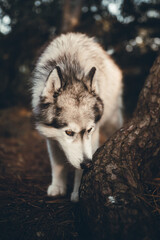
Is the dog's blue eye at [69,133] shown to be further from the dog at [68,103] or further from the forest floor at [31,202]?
the forest floor at [31,202]

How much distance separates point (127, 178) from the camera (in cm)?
200

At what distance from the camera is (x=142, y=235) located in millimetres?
1443

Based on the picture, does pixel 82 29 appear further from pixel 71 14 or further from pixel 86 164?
pixel 86 164

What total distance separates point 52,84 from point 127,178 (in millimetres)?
1459

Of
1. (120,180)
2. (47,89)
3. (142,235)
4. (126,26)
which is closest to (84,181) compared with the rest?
(120,180)

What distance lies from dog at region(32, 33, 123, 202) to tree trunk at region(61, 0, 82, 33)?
7.72 feet

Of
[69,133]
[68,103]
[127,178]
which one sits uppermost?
[68,103]

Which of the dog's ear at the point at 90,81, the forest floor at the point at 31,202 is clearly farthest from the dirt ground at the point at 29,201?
the dog's ear at the point at 90,81

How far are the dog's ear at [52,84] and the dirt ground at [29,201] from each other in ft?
2.56

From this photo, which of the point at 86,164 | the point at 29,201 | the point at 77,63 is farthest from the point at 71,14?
the point at 29,201

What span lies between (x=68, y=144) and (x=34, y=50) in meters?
4.41

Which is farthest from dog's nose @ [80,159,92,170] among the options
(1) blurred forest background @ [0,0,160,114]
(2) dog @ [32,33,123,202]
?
(1) blurred forest background @ [0,0,160,114]

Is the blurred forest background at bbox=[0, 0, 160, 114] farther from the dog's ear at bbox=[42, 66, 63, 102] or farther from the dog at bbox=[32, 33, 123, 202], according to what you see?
the dog's ear at bbox=[42, 66, 63, 102]

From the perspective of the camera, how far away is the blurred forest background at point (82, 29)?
5.37m
